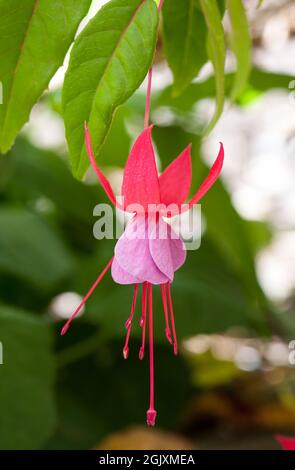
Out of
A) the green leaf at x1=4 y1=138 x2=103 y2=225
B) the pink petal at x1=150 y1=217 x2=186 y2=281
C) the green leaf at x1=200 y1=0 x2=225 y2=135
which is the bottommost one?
the pink petal at x1=150 y1=217 x2=186 y2=281

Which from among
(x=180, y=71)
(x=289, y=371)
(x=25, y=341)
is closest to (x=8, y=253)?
(x=25, y=341)

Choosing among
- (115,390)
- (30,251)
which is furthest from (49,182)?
(115,390)

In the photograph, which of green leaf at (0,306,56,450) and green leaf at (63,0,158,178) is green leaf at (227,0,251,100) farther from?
green leaf at (0,306,56,450)

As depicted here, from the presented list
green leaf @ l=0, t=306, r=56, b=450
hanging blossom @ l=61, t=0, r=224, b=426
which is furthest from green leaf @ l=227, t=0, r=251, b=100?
green leaf @ l=0, t=306, r=56, b=450

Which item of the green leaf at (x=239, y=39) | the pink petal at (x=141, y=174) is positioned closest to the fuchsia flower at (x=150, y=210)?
the pink petal at (x=141, y=174)

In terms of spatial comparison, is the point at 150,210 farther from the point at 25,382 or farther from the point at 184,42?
the point at 25,382

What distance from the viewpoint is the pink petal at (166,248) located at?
30 centimetres

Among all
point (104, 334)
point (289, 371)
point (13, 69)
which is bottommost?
point (13, 69)

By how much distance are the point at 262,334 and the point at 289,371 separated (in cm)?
27

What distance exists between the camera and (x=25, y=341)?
64cm

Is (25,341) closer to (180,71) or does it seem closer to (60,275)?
(60,275)

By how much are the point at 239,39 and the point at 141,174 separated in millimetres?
184

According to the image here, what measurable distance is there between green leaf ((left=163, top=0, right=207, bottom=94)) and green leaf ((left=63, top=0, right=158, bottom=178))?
10 centimetres

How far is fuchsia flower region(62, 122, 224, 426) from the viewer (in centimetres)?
30
